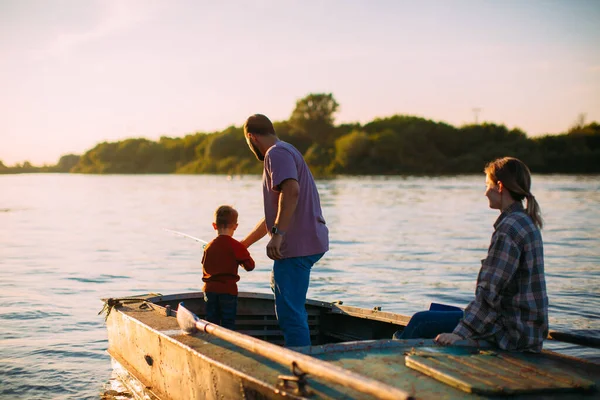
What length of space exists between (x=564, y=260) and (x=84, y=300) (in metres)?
11.3

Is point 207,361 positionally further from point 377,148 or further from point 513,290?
point 377,148

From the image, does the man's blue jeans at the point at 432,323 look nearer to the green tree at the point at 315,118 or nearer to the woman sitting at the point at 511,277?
the woman sitting at the point at 511,277

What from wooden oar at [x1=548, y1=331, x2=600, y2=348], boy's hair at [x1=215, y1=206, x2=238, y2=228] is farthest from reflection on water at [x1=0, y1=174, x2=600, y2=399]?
wooden oar at [x1=548, y1=331, x2=600, y2=348]

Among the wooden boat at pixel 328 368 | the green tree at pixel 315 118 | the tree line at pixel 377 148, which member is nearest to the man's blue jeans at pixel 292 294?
the wooden boat at pixel 328 368

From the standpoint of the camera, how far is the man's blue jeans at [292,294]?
211 inches

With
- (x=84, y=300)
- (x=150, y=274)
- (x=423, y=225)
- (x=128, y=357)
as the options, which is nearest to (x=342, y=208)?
(x=423, y=225)

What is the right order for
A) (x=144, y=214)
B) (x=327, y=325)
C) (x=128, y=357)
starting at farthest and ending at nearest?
(x=144, y=214), (x=327, y=325), (x=128, y=357)

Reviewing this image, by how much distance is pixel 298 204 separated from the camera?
538 centimetres

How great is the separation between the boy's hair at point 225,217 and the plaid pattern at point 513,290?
2.36 metres

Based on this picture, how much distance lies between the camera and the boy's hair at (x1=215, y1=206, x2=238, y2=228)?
6148 mm

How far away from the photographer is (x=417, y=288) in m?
13.7

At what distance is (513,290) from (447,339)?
0.56 m

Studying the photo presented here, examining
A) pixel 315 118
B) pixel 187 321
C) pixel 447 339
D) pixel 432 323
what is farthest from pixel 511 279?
pixel 315 118

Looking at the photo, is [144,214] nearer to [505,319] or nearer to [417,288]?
[417,288]
